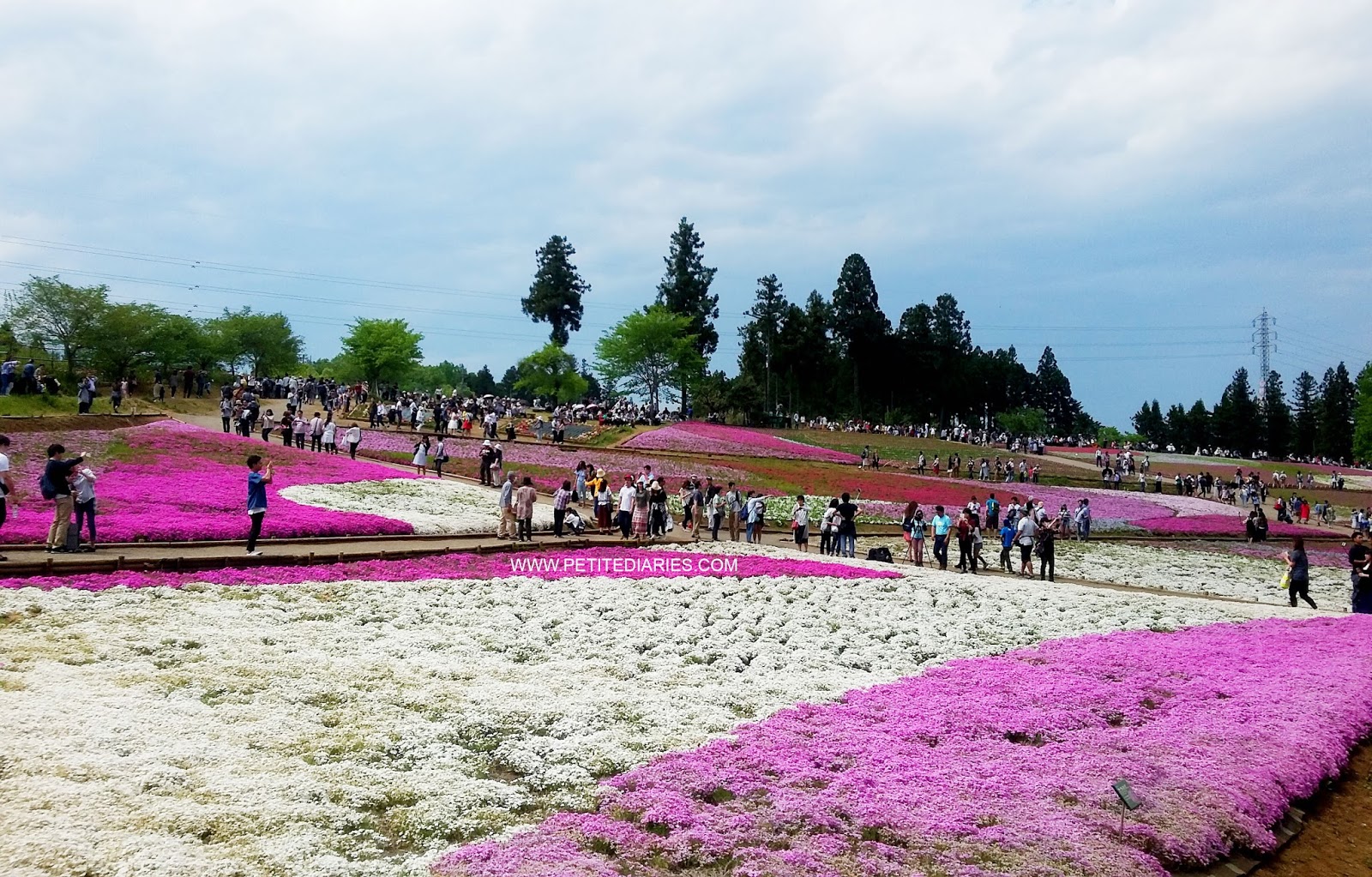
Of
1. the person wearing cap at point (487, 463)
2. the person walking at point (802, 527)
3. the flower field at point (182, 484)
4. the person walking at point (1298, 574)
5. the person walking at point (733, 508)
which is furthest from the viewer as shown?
the person wearing cap at point (487, 463)

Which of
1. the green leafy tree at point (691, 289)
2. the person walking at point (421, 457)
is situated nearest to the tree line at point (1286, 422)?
the green leafy tree at point (691, 289)

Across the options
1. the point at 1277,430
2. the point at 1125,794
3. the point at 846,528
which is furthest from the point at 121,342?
the point at 1277,430

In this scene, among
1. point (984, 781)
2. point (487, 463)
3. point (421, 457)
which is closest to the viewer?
point (984, 781)

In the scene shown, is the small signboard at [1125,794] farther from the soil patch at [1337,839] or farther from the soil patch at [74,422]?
the soil patch at [74,422]

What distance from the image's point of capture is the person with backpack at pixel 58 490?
56.1 ft

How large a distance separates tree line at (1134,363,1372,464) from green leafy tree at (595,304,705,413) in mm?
68195

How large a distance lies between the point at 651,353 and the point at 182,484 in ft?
239

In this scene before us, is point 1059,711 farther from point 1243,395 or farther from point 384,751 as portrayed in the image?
point 1243,395

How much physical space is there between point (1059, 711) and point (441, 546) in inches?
577

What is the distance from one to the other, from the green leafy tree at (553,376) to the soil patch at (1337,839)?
86065mm

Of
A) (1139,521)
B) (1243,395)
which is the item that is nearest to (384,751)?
(1139,521)

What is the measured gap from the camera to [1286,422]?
118312mm

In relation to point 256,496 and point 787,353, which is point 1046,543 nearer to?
point 256,496

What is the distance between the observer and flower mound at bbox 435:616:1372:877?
787cm
